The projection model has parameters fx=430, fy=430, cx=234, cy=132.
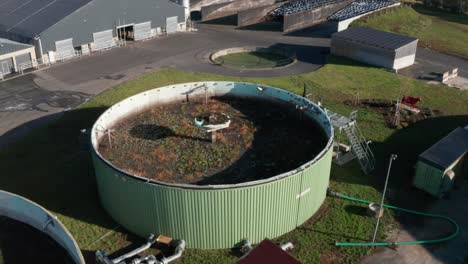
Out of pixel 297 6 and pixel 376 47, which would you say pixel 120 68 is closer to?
pixel 376 47

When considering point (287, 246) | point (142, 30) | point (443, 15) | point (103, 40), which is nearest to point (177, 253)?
point (287, 246)

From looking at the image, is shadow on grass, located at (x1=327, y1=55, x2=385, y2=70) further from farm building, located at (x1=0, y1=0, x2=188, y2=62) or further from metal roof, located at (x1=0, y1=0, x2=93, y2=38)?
metal roof, located at (x1=0, y1=0, x2=93, y2=38)

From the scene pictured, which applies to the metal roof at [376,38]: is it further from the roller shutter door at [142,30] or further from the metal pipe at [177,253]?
the metal pipe at [177,253]

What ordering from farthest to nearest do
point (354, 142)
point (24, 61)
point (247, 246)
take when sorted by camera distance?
point (24, 61) < point (354, 142) < point (247, 246)

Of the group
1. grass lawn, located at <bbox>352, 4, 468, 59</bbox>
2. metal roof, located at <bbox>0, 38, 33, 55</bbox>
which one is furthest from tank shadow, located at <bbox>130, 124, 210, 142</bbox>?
grass lawn, located at <bbox>352, 4, 468, 59</bbox>

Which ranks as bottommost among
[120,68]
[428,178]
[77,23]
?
[428,178]

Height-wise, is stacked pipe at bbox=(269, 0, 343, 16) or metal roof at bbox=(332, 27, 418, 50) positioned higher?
stacked pipe at bbox=(269, 0, 343, 16)
